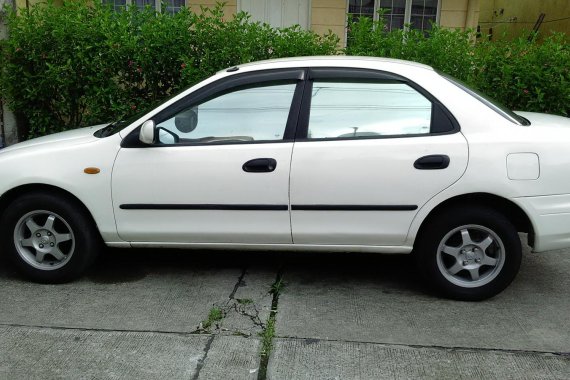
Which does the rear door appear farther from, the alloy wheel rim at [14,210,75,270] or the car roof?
the alloy wheel rim at [14,210,75,270]

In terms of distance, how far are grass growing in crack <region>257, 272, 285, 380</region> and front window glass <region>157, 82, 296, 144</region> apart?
1124mm

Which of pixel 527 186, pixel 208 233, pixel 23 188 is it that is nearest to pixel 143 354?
pixel 208 233

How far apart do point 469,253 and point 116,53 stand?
4.25m

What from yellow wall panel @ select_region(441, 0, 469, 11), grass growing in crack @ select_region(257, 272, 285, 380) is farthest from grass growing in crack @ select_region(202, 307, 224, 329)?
yellow wall panel @ select_region(441, 0, 469, 11)

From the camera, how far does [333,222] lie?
4121 millimetres

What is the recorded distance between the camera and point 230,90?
4.28 meters

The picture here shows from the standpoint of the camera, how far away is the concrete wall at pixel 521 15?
51.1 feet

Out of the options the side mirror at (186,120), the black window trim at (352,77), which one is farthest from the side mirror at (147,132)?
the black window trim at (352,77)

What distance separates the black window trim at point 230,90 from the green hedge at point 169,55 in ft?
6.94

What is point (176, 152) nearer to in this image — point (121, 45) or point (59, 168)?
point (59, 168)

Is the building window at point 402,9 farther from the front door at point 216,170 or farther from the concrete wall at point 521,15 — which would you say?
the front door at point 216,170

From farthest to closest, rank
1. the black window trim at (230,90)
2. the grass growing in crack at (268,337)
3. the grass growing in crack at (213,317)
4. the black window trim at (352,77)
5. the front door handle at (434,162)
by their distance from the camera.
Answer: the black window trim at (230,90), the black window trim at (352,77), the front door handle at (434,162), the grass growing in crack at (213,317), the grass growing in crack at (268,337)

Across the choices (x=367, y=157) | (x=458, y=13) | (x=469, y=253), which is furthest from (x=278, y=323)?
(x=458, y=13)

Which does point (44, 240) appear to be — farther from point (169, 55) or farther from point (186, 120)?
point (169, 55)
